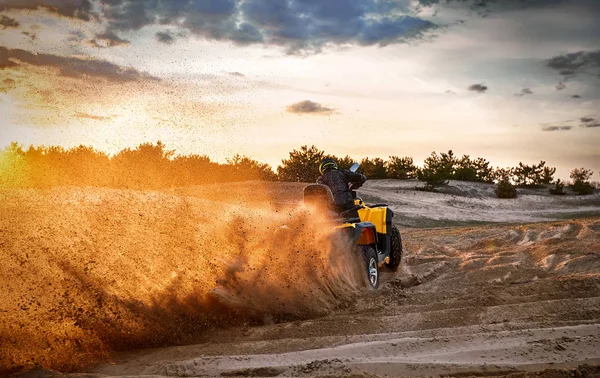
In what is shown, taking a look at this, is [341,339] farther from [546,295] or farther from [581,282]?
[581,282]

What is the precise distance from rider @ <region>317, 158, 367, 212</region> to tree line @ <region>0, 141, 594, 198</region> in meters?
4.71

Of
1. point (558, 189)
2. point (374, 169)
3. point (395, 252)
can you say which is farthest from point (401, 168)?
point (395, 252)

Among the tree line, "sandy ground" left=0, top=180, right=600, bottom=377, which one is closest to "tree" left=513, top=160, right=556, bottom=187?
the tree line

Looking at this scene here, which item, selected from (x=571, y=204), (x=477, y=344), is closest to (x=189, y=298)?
(x=477, y=344)

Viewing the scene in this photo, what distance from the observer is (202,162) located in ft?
108

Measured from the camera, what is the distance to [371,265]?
7293 mm

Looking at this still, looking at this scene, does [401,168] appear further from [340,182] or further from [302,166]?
[340,182]

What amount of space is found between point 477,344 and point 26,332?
13.1ft

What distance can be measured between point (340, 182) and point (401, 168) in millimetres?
34318

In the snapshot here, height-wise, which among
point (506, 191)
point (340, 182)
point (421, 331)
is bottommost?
point (421, 331)

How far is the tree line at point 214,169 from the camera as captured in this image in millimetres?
15266

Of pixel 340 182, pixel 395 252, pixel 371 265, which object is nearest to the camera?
pixel 371 265

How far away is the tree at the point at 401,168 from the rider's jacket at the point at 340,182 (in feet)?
110

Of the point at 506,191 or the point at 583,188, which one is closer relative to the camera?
the point at 506,191
